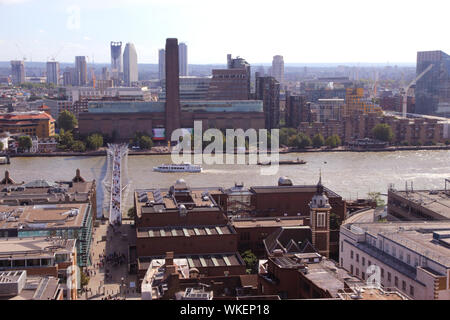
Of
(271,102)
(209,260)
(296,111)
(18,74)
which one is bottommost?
(209,260)

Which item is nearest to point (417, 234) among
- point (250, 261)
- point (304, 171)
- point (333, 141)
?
point (250, 261)

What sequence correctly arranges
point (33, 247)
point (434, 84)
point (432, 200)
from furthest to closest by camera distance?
1. point (434, 84)
2. point (432, 200)
3. point (33, 247)

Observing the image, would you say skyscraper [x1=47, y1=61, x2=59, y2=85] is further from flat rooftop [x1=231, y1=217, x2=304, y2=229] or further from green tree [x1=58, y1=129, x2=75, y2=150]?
flat rooftop [x1=231, y1=217, x2=304, y2=229]

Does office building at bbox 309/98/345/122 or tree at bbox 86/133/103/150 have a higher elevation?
office building at bbox 309/98/345/122

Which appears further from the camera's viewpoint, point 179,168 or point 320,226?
point 179,168

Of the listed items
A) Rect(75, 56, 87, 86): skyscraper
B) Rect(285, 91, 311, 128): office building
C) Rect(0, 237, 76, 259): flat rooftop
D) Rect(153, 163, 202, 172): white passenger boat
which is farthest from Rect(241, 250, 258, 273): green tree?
Rect(75, 56, 87, 86): skyscraper

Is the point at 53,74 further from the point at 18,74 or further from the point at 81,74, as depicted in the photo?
the point at 81,74

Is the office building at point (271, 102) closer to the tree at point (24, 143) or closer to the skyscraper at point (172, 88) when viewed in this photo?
the skyscraper at point (172, 88)
